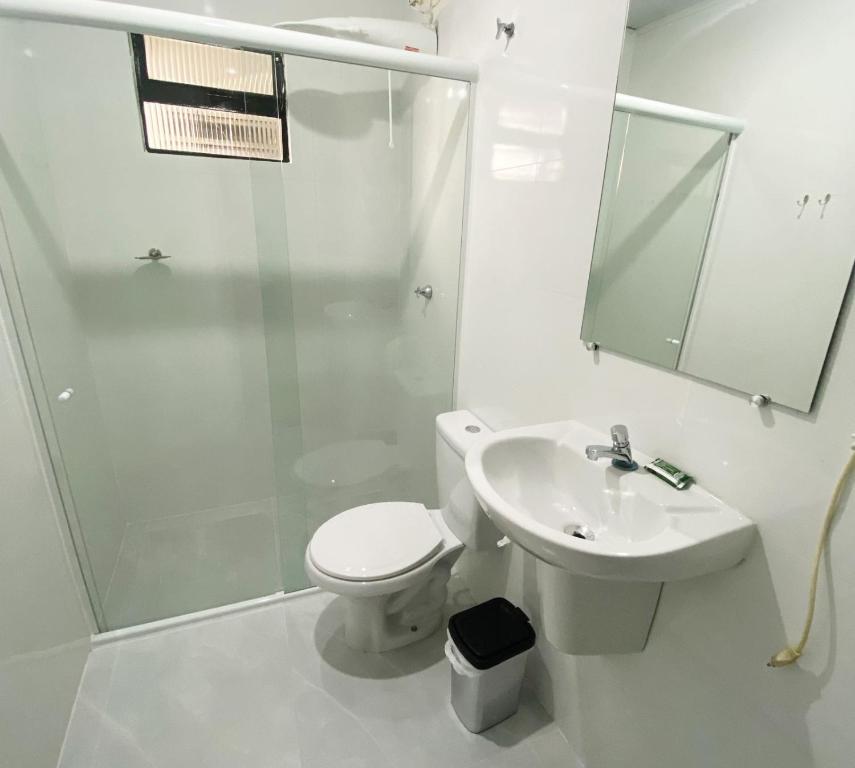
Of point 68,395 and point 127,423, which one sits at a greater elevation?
point 68,395


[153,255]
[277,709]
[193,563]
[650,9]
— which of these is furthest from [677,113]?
[193,563]

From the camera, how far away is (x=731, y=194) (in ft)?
2.68

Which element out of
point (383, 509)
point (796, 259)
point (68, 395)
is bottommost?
point (383, 509)

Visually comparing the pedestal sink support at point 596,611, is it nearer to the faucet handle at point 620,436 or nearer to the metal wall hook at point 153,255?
the faucet handle at point 620,436

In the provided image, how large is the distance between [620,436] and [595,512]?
0.62 feet

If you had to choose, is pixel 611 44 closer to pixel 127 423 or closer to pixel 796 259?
pixel 796 259

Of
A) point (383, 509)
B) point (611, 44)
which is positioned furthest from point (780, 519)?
point (383, 509)

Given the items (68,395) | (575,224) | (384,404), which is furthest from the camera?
(384,404)

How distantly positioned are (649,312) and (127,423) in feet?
7.24

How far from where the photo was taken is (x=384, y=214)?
1866 mm

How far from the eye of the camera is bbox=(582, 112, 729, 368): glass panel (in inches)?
34.8

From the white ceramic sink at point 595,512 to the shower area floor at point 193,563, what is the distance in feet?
4.19

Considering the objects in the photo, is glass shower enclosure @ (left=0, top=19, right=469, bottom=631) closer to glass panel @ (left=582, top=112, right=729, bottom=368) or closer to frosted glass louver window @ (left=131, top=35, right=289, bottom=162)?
frosted glass louver window @ (left=131, top=35, right=289, bottom=162)

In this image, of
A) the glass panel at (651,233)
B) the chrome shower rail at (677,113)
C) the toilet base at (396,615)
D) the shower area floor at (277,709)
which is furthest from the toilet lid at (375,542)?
the chrome shower rail at (677,113)
